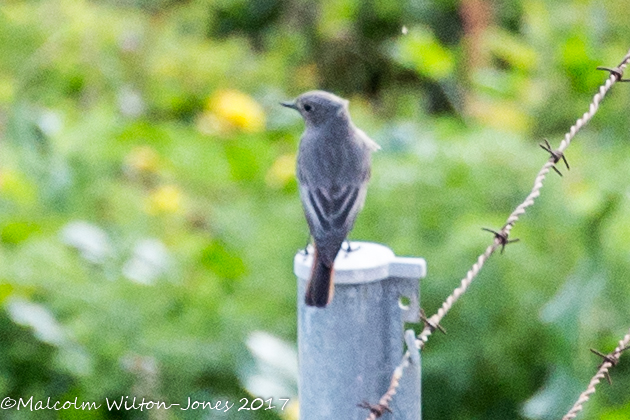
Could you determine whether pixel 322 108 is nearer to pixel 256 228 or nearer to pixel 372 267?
pixel 372 267

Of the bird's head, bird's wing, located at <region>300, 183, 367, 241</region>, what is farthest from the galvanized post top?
the bird's head

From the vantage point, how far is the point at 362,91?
18.8ft

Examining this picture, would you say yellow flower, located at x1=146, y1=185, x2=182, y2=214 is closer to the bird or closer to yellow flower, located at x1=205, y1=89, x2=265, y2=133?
yellow flower, located at x1=205, y1=89, x2=265, y2=133

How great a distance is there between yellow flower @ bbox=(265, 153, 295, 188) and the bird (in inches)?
57.6

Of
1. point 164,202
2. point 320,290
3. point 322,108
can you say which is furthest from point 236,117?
point 320,290

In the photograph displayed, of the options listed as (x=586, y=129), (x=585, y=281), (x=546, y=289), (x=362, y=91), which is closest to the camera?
(x=585, y=281)

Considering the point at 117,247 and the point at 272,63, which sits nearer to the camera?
the point at 117,247

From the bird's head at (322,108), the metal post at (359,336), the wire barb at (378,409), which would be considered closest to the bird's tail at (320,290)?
the metal post at (359,336)

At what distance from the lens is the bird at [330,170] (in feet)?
4.33

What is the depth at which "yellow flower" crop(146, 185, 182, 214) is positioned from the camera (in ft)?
9.85

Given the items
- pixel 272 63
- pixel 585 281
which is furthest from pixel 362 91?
pixel 585 281

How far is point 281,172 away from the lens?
3096 mm

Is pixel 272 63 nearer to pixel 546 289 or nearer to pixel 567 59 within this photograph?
pixel 567 59

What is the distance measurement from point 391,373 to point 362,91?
15.3 feet
